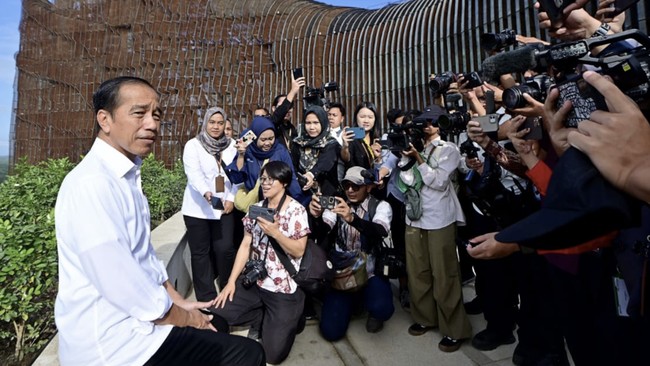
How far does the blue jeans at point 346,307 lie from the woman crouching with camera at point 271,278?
11.0 inches

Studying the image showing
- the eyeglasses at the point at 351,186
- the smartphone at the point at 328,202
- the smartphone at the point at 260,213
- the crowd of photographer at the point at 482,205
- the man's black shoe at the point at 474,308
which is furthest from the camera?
the man's black shoe at the point at 474,308

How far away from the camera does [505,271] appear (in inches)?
126

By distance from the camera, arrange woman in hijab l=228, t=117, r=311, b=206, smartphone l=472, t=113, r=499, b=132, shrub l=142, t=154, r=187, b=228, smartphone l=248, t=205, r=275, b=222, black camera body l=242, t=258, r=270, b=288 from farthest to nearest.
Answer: shrub l=142, t=154, r=187, b=228, woman in hijab l=228, t=117, r=311, b=206, black camera body l=242, t=258, r=270, b=288, smartphone l=248, t=205, r=275, b=222, smartphone l=472, t=113, r=499, b=132

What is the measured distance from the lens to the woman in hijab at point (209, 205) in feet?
13.6

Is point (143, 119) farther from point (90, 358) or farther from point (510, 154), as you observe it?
Result: point (510, 154)

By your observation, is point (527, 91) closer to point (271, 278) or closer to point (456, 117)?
point (456, 117)

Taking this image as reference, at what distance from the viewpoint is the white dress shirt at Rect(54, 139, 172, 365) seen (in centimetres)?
164

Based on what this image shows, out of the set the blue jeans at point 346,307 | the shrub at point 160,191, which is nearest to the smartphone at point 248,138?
the blue jeans at point 346,307

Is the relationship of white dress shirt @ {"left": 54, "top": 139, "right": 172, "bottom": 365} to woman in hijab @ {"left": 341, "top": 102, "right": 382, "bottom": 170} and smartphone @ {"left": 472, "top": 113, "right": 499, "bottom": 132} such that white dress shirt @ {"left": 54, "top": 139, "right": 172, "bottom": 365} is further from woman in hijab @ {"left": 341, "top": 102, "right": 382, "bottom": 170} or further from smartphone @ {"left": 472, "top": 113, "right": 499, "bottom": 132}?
woman in hijab @ {"left": 341, "top": 102, "right": 382, "bottom": 170}

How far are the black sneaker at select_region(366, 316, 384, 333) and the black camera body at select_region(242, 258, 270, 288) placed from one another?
1.03 metres

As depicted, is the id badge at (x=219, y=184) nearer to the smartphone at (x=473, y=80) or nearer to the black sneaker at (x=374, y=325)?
the black sneaker at (x=374, y=325)

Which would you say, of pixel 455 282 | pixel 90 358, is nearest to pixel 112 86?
pixel 90 358

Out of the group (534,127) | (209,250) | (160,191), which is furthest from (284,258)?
(160,191)

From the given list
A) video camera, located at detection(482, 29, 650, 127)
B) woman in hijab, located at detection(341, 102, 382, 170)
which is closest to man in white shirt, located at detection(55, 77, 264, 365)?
video camera, located at detection(482, 29, 650, 127)
